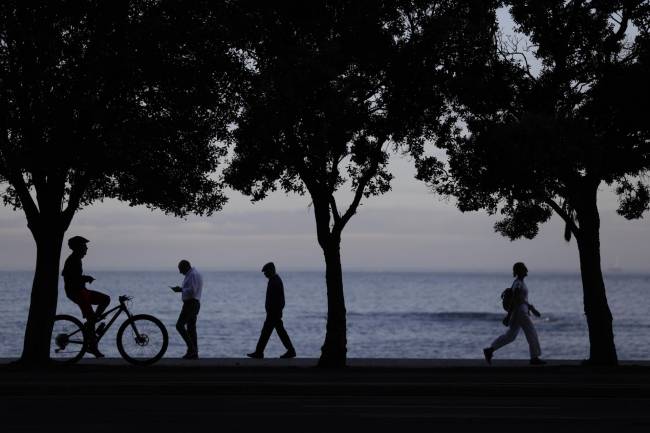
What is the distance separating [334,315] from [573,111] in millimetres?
5768

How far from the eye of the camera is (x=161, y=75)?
17.2 m

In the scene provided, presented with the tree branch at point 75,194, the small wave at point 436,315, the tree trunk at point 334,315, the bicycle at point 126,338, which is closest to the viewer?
the bicycle at point 126,338

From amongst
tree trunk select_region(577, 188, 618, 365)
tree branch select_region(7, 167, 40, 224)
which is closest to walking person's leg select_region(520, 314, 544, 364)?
tree trunk select_region(577, 188, 618, 365)

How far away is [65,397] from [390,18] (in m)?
8.66

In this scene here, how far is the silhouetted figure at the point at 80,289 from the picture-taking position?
55.9ft

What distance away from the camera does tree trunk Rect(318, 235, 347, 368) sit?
1933cm

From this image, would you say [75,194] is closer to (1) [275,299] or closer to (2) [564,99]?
(1) [275,299]

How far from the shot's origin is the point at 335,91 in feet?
A: 57.2

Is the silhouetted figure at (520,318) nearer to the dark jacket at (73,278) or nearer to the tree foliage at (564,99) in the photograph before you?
the tree foliage at (564,99)

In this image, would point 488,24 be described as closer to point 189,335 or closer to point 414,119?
point 414,119

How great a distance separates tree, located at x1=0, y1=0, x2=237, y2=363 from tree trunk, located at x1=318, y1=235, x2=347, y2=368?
3072mm

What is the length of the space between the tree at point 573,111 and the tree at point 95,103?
181 inches

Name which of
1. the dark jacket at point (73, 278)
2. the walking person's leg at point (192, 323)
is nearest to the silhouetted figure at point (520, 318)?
the walking person's leg at point (192, 323)

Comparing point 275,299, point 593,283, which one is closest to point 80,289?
point 275,299
